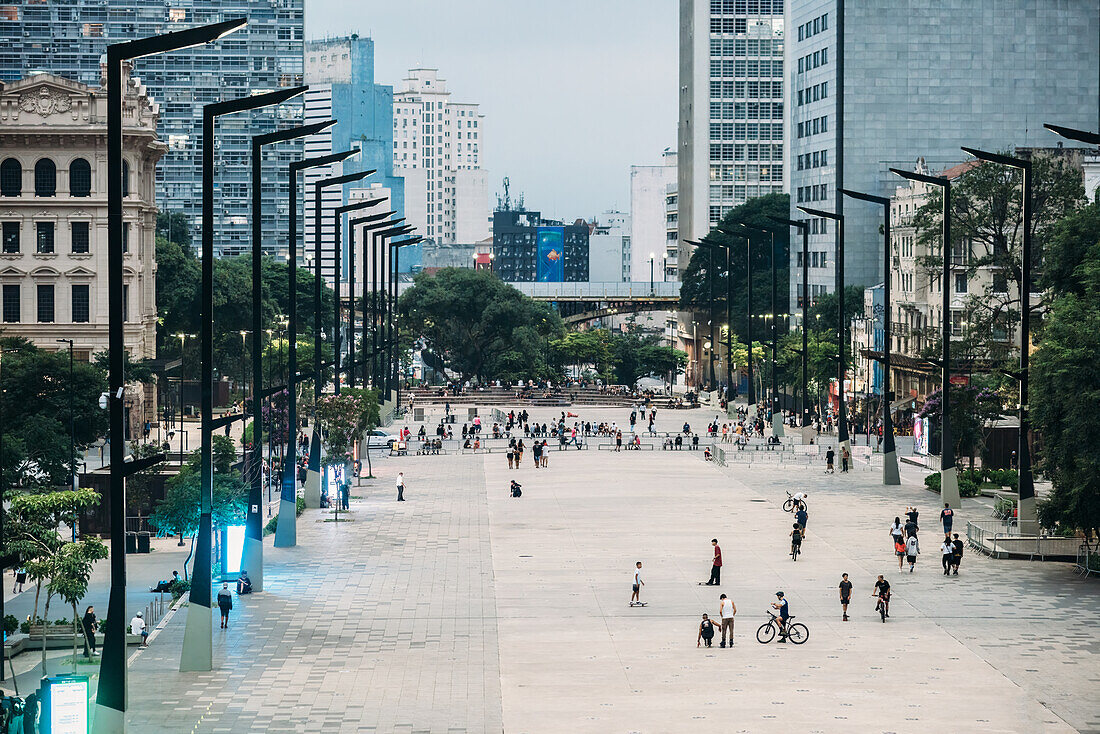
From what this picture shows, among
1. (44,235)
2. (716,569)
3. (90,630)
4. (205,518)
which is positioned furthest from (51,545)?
(44,235)

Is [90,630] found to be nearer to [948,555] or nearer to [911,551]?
[911,551]

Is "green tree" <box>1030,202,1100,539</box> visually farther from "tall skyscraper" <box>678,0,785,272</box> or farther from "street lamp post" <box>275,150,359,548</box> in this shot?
"tall skyscraper" <box>678,0,785,272</box>

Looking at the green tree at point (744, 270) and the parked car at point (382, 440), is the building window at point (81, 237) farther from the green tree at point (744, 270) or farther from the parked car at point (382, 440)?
the green tree at point (744, 270)

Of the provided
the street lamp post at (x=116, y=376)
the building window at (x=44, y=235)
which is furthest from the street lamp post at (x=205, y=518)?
the building window at (x=44, y=235)

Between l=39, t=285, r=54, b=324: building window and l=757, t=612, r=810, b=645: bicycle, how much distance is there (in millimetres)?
64182

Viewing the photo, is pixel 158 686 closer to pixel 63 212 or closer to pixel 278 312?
pixel 63 212

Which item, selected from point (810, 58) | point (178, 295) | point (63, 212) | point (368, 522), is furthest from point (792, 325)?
point (368, 522)

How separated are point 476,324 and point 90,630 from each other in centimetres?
10155

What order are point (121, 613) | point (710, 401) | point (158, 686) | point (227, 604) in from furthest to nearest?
point (710, 401) < point (227, 604) < point (158, 686) < point (121, 613)

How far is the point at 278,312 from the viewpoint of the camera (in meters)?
134

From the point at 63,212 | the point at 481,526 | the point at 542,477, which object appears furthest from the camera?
the point at 63,212

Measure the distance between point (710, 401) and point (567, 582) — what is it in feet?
272

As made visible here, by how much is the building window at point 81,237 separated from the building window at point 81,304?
6.77 feet

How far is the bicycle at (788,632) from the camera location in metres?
36.5
